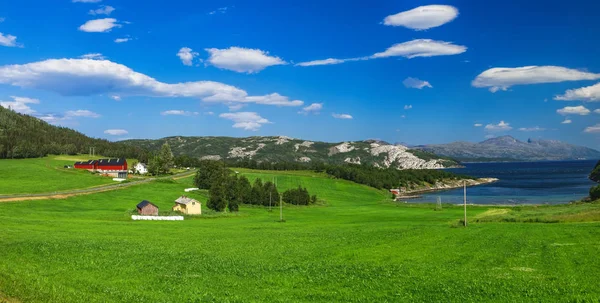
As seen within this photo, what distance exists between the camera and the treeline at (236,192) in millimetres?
96188

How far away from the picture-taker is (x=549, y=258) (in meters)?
31.1

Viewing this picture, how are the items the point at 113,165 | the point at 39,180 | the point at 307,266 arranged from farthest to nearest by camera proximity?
1. the point at 113,165
2. the point at 39,180
3. the point at 307,266

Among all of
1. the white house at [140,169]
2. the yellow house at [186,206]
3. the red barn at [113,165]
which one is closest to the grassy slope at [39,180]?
the red barn at [113,165]

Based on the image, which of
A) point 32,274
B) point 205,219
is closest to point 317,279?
point 32,274

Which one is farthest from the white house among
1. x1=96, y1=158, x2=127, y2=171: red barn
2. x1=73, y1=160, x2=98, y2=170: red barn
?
x1=73, y1=160, x2=98, y2=170: red barn

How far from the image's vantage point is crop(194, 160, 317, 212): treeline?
96.2 m

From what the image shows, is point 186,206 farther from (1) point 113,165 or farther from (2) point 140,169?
(2) point 140,169

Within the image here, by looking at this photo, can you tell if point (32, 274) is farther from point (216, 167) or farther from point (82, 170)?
point (82, 170)

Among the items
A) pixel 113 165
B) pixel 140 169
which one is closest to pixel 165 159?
pixel 140 169

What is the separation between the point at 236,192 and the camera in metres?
106

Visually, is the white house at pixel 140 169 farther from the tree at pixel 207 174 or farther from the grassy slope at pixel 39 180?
the tree at pixel 207 174

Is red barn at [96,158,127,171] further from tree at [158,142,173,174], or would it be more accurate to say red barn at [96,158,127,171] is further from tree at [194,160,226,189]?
tree at [194,160,226,189]

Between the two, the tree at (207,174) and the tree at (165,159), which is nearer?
the tree at (207,174)

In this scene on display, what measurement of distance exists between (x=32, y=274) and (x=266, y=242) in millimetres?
23672
